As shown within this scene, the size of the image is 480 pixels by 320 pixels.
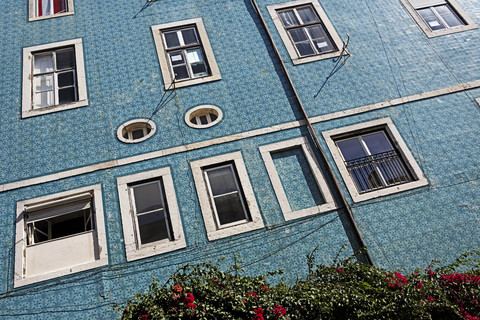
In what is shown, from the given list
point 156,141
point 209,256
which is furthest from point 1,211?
point 209,256

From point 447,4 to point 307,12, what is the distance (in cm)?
446

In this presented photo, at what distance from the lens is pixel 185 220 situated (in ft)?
26.0

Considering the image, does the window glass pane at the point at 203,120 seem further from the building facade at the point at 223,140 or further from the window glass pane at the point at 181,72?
the window glass pane at the point at 181,72

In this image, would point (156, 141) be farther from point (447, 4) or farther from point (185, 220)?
point (447, 4)

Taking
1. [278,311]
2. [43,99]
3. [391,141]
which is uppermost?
[43,99]

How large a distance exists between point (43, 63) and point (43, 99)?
123cm

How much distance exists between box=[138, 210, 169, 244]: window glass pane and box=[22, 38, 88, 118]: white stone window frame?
3.36m

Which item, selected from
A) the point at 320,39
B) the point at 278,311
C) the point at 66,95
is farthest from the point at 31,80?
the point at 278,311

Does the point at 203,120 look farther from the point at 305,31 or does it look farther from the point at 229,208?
the point at 305,31

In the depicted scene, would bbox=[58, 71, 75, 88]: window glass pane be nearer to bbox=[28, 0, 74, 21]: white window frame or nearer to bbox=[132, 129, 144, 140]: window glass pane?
bbox=[28, 0, 74, 21]: white window frame

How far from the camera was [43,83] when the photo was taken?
32.3ft

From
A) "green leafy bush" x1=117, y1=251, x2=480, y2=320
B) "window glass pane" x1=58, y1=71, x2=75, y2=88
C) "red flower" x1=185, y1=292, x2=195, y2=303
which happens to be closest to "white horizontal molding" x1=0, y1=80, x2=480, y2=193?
"window glass pane" x1=58, y1=71, x2=75, y2=88

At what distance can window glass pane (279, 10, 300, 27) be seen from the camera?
36.1 ft

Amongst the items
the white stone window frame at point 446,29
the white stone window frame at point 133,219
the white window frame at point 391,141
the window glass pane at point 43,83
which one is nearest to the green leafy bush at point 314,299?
the white stone window frame at point 133,219
